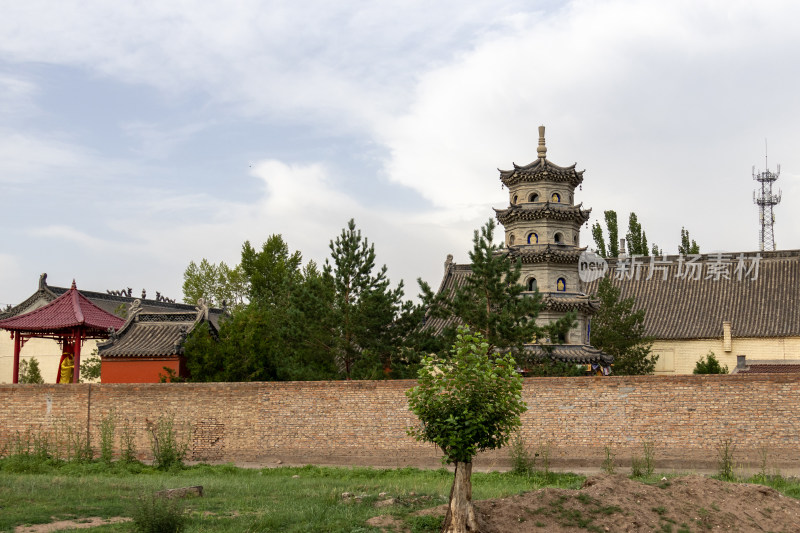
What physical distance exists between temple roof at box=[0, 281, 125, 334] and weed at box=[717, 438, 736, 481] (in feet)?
62.4

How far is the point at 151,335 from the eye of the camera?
2781 centimetres

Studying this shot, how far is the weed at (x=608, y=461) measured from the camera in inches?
682

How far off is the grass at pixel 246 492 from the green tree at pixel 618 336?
48.2 feet

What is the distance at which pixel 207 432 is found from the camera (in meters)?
21.1

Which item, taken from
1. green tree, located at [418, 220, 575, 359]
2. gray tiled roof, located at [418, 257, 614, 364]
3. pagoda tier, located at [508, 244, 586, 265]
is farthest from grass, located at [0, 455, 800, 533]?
pagoda tier, located at [508, 244, 586, 265]

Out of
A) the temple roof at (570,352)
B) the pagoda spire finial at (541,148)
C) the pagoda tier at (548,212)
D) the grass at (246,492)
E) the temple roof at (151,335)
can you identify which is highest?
the pagoda spire finial at (541,148)

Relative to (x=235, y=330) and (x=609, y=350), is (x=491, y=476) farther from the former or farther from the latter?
(x=609, y=350)

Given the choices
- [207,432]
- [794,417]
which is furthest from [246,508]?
[794,417]

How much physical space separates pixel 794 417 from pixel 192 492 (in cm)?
1186

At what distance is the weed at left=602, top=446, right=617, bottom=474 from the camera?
1732 centimetres

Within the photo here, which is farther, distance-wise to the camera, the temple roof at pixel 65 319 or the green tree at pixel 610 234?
the green tree at pixel 610 234

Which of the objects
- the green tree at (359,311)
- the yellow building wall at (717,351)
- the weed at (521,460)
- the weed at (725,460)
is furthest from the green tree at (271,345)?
the yellow building wall at (717,351)

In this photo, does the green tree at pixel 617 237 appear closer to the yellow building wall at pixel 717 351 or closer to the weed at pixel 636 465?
the yellow building wall at pixel 717 351

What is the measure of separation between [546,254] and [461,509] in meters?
16.0
